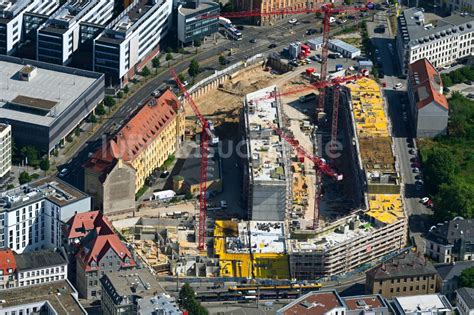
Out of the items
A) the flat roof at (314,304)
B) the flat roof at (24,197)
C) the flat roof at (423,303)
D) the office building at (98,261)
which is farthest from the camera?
the flat roof at (24,197)

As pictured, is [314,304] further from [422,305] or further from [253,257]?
[253,257]

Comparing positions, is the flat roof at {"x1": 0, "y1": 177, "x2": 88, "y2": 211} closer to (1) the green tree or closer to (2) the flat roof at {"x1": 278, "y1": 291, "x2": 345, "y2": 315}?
(2) the flat roof at {"x1": 278, "y1": 291, "x2": 345, "y2": 315}

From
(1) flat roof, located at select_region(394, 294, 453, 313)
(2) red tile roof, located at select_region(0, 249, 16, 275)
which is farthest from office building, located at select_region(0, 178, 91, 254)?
(1) flat roof, located at select_region(394, 294, 453, 313)

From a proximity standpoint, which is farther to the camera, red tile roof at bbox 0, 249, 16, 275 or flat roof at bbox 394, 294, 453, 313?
red tile roof at bbox 0, 249, 16, 275

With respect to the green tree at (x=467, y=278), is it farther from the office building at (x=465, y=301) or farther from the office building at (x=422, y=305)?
the office building at (x=422, y=305)

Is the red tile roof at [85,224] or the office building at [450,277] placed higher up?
the red tile roof at [85,224]

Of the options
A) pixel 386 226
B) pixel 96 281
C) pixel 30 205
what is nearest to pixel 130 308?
pixel 96 281

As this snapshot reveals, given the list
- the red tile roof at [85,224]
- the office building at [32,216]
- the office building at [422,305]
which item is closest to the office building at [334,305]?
the office building at [422,305]

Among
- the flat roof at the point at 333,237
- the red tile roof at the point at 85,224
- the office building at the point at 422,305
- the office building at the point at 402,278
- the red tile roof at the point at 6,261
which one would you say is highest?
the red tile roof at the point at 85,224

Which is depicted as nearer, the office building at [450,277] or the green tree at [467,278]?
the green tree at [467,278]
